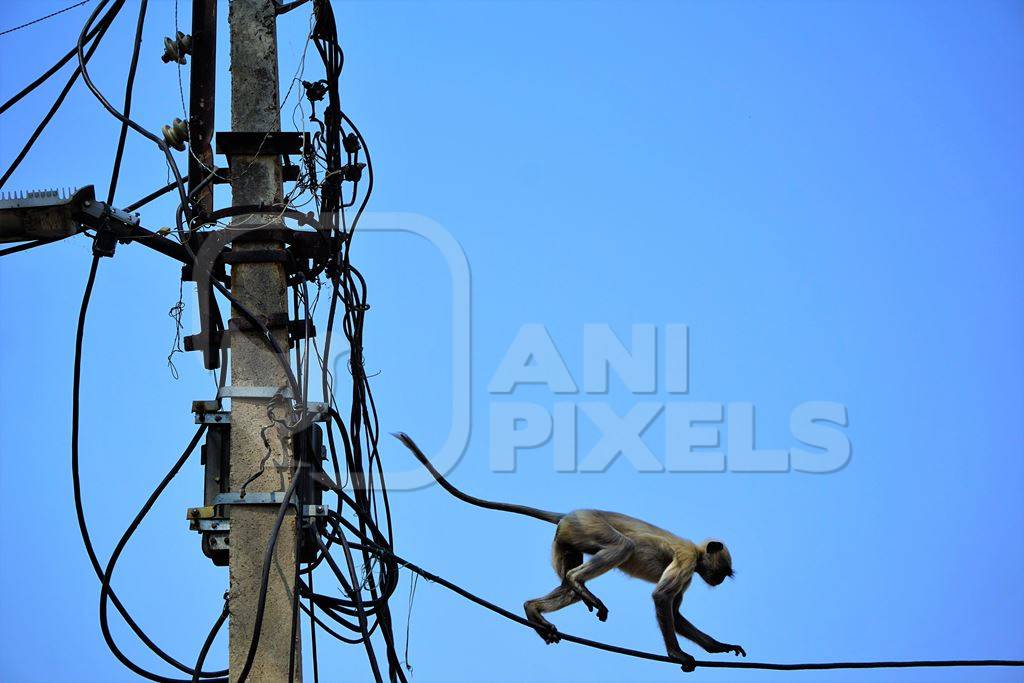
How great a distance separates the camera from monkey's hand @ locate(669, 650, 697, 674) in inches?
296

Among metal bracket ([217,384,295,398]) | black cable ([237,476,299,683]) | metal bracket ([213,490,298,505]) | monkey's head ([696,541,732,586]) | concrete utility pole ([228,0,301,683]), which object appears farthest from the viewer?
monkey's head ([696,541,732,586])

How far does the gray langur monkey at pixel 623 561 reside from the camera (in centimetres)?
875

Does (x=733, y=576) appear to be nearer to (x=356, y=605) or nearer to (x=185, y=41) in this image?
(x=356, y=605)

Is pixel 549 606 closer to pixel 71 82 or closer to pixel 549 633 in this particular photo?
pixel 549 633

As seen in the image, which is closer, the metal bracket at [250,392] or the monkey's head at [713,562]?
the metal bracket at [250,392]

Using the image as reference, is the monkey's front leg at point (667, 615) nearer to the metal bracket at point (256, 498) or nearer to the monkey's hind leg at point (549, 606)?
the monkey's hind leg at point (549, 606)

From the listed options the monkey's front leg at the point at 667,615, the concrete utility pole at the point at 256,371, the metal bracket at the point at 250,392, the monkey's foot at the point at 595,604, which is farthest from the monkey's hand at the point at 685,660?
the metal bracket at the point at 250,392

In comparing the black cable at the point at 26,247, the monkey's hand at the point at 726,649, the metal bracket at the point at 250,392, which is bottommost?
the monkey's hand at the point at 726,649

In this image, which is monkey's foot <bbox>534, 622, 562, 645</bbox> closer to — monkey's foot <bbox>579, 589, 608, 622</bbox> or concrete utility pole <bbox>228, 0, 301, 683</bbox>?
monkey's foot <bbox>579, 589, 608, 622</bbox>

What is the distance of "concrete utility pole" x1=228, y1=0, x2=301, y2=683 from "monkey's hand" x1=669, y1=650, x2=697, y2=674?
253 cm

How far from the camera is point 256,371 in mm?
6859

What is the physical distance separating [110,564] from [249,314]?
190 centimetres

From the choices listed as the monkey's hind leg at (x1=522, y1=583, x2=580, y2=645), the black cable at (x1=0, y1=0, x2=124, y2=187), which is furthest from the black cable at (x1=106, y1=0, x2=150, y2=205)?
the monkey's hind leg at (x1=522, y1=583, x2=580, y2=645)

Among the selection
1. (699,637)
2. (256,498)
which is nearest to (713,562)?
(699,637)
